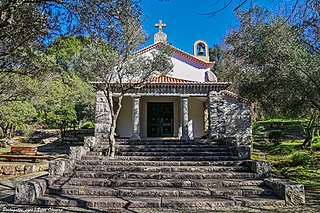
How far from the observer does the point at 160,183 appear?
20.1 ft

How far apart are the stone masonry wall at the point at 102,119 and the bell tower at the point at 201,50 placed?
7.64 metres

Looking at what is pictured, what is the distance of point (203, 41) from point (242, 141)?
23.9ft

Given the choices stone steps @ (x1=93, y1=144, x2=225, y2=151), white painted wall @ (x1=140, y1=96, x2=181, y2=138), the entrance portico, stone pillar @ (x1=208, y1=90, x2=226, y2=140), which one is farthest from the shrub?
stone steps @ (x1=93, y1=144, x2=225, y2=151)

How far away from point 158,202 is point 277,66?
7236 mm

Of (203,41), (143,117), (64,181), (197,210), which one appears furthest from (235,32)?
(64,181)

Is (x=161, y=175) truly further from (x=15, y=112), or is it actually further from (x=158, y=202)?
(x=15, y=112)

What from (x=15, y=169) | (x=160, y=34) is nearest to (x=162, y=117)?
(x=160, y=34)

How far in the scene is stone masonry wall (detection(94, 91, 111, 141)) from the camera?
11.3 m

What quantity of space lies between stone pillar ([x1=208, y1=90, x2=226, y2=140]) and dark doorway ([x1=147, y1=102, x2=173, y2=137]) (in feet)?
9.78

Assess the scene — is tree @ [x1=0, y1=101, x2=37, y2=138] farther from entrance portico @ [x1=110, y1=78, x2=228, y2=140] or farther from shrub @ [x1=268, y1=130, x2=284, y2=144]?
shrub @ [x1=268, y1=130, x2=284, y2=144]

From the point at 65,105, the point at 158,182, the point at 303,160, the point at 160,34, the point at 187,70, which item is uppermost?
the point at 160,34

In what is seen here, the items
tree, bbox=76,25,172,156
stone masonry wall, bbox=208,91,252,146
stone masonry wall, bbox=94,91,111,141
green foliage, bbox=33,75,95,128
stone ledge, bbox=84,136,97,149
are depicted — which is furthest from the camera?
green foliage, bbox=33,75,95,128

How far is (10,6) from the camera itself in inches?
149

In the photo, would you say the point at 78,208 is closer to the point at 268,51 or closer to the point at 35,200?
the point at 35,200
